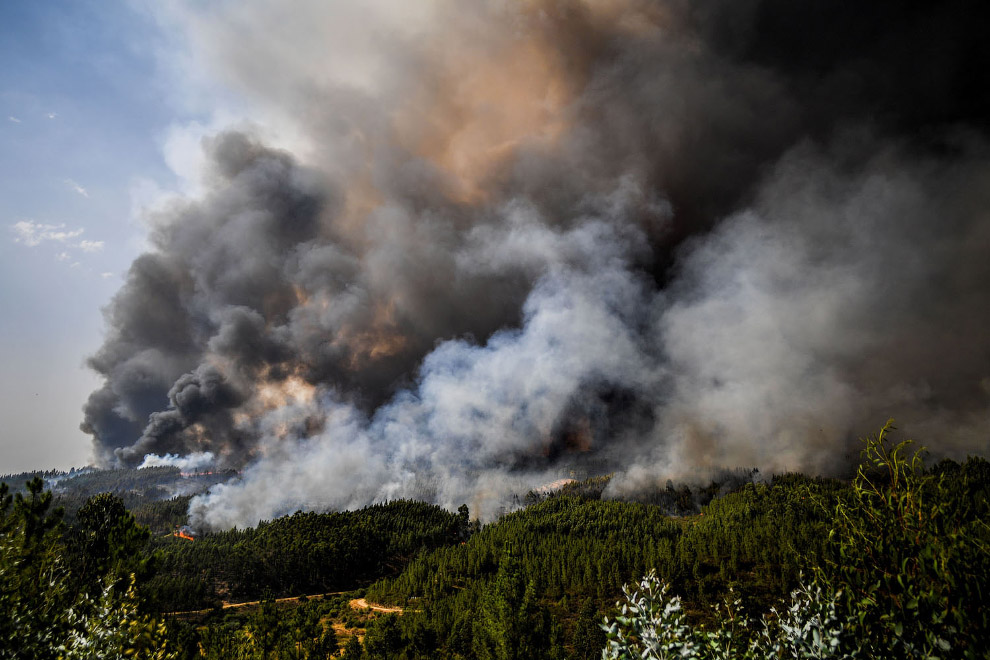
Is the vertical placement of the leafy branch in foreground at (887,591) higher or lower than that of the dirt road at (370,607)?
higher

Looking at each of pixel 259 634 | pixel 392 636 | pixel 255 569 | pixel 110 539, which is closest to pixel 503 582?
pixel 259 634

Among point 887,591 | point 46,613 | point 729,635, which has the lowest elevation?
point 46,613

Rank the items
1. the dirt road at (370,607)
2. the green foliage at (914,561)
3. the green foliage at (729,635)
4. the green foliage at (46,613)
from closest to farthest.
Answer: the green foliage at (914,561)
the green foliage at (729,635)
the green foliage at (46,613)
the dirt road at (370,607)

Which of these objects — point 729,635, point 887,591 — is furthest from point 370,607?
point 887,591

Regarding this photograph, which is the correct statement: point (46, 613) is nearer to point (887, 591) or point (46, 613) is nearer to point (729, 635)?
point (729, 635)

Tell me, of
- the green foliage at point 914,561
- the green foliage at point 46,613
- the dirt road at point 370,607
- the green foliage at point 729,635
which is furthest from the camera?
the dirt road at point 370,607

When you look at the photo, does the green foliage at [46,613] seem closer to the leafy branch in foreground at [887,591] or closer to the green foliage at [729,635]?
the green foliage at [729,635]

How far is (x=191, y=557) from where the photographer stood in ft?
611

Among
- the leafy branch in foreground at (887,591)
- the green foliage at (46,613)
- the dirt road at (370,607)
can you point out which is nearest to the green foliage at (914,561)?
the leafy branch in foreground at (887,591)

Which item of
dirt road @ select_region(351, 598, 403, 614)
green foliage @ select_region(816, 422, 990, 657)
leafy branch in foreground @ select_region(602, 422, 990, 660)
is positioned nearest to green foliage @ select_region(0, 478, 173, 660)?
leafy branch in foreground @ select_region(602, 422, 990, 660)

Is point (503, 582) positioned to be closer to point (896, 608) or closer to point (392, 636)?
point (896, 608)

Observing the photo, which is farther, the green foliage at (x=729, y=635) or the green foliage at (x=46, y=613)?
the green foliage at (x=46, y=613)

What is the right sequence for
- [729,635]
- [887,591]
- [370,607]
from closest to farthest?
[887,591] < [729,635] < [370,607]

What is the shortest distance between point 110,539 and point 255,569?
192731mm
